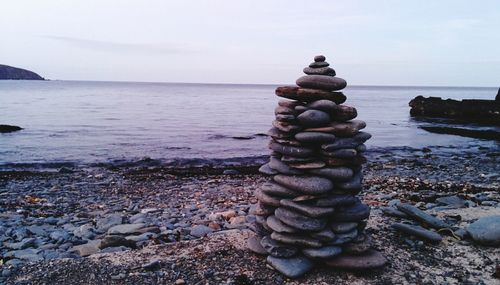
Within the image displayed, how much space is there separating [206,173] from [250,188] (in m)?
3.28

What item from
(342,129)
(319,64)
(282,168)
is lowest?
(282,168)

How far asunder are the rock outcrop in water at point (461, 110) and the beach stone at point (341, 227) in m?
37.6

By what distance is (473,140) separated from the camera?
91.4 ft

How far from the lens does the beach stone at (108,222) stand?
8611 mm

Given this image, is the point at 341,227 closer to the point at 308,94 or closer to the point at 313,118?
the point at 313,118

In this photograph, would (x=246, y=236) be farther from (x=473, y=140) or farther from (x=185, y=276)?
(x=473, y=140)

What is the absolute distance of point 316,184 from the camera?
555cm

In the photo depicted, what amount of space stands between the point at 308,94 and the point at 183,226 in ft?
14.6

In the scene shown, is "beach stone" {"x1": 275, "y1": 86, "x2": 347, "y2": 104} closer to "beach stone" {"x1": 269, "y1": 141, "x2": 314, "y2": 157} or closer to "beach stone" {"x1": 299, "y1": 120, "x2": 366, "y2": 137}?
"beach stone" {"x1": 299, "y1": 120, "x2": 366, "y2": 137}

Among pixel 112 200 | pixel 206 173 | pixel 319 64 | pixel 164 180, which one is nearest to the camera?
pixel 319 64

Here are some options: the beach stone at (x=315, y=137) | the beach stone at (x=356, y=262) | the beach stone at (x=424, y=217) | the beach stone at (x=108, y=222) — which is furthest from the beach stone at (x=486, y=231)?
the beach stone at (x=108, y=222)

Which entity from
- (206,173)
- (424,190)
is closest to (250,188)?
(206,173)

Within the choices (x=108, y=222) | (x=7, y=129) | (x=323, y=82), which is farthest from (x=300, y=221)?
(x=7, y=129)

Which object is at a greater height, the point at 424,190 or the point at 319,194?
the point at 319,194
